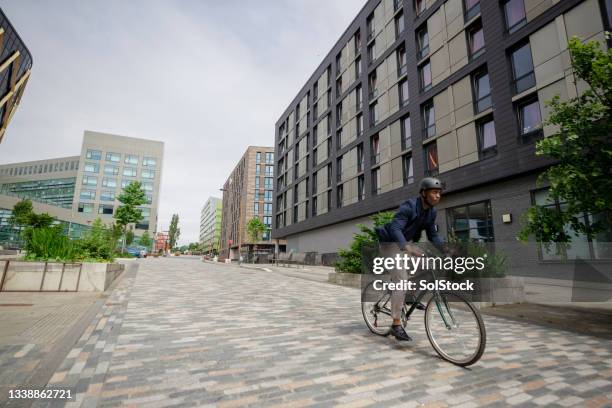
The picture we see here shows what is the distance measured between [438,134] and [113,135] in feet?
308

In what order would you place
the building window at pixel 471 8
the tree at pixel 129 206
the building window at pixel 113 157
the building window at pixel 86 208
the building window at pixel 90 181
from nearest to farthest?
the building window at pixel 471 8
the tree at pixel 129 206
the building window at pixel 86 208
the building window at pixel 90 181
the building window at pixel 113 157

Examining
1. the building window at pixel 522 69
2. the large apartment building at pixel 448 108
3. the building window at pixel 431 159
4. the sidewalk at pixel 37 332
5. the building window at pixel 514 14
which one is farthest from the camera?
the building window at pixel 431 159

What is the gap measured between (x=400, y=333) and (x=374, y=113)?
24234 mm

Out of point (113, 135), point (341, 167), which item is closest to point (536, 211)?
point (341, 167)

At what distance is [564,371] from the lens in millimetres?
2955

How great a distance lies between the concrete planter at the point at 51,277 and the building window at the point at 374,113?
72.1ft

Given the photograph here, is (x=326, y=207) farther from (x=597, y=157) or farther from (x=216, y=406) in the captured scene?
(x=216, y=406)

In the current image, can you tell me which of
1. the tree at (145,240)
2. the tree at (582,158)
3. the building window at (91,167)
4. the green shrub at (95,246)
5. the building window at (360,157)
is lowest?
the green shrub at (95,246)

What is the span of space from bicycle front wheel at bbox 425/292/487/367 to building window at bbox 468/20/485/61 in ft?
59.0

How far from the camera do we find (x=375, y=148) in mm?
25156

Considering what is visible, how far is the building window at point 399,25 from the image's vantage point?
23.4 m

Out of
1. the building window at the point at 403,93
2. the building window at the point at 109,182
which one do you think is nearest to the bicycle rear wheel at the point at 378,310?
the building window at the point at 403,93

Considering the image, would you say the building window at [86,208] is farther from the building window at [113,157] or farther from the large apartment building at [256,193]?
the large apartment building at [256,193]

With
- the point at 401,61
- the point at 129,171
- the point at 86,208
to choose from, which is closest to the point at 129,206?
the point at 401,61
